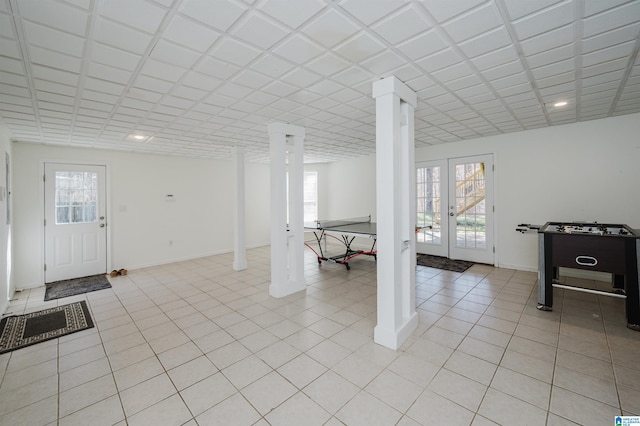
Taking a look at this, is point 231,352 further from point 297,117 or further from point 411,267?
point 297,117

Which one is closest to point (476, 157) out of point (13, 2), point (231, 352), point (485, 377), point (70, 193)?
point (485, 377)

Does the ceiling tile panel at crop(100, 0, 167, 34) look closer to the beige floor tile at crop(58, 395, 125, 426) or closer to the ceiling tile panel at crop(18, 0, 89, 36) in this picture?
the ceiling tile panel at crop(18, 0, 89, 36)

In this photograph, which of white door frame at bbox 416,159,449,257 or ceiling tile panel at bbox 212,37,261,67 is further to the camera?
white door frame at bbox 416,159,449,257

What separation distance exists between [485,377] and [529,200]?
13.4 ft

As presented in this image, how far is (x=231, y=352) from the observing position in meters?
2.56

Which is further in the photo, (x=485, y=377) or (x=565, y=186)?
(x=565, y=186)

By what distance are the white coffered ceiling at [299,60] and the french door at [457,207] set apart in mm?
1763

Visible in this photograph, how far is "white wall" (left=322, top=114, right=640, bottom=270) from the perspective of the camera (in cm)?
407

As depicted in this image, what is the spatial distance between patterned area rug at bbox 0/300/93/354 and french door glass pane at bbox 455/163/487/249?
258 inches

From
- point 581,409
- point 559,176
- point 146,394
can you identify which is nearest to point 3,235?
point 146,394

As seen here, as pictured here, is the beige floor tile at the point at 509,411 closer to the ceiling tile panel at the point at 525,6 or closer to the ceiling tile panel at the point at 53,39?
the ceiling tile panel at the point at 525,6

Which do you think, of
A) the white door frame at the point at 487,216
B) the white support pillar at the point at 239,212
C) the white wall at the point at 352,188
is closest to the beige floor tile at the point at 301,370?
the white support pillar at the point at 239,212

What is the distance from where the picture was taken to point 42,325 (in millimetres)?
3250

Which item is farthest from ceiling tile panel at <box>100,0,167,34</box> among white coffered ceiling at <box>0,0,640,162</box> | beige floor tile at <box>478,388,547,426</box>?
beige floor tile at <box>478,388,547,426</box>
